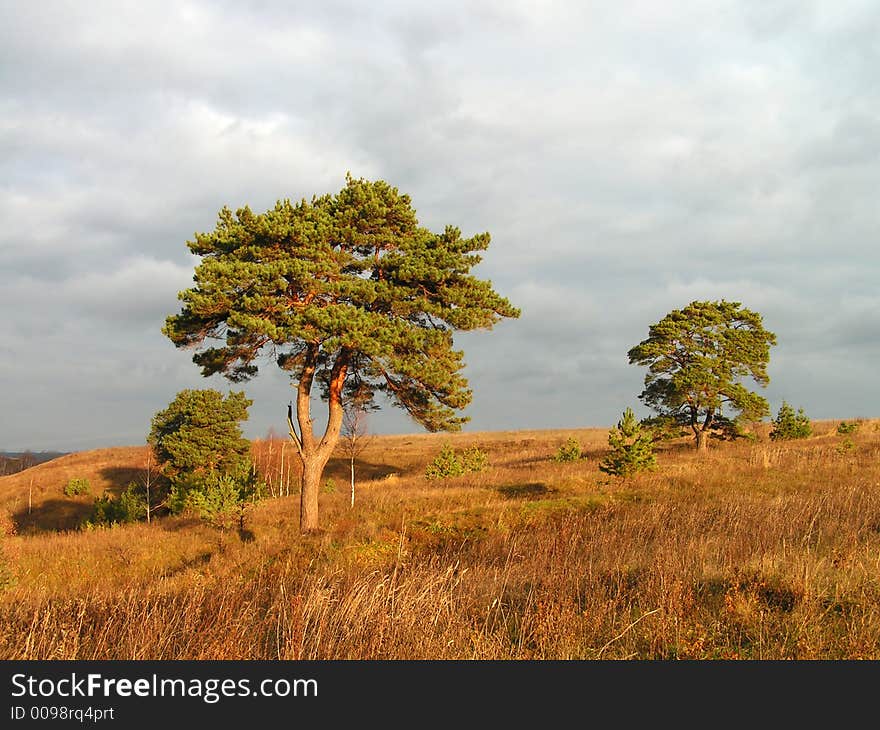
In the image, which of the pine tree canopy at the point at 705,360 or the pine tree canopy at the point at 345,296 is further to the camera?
the pine tree canopy at the point at 705,360

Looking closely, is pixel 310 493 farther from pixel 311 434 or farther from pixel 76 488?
pixel 76 488

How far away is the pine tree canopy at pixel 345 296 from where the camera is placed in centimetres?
1565

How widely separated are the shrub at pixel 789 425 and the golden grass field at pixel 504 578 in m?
15.3

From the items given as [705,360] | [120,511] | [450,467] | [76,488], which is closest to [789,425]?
[705,360]

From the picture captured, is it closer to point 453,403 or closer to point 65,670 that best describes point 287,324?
point 453,403

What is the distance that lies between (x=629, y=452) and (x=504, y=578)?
44.4 ft

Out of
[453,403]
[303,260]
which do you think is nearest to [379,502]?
[453,403]

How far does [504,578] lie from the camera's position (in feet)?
23.8

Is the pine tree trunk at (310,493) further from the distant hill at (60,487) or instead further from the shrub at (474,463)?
the distant hill at (60,487)

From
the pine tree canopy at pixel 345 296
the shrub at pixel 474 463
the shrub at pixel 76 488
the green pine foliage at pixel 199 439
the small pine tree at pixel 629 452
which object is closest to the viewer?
the pine tree canopy at pixel 345 296

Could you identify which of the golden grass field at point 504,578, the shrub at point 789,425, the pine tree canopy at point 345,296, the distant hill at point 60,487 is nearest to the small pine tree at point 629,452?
the golden grass field at point 504,578

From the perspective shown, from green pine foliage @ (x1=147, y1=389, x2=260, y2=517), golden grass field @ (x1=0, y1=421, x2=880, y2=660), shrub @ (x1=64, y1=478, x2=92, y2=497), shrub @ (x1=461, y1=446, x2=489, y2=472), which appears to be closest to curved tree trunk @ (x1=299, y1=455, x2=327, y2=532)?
golden grass field @ (x1=0, y1=421, x2=880, y2=660)

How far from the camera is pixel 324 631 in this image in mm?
5051

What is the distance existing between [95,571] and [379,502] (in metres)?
9.42
